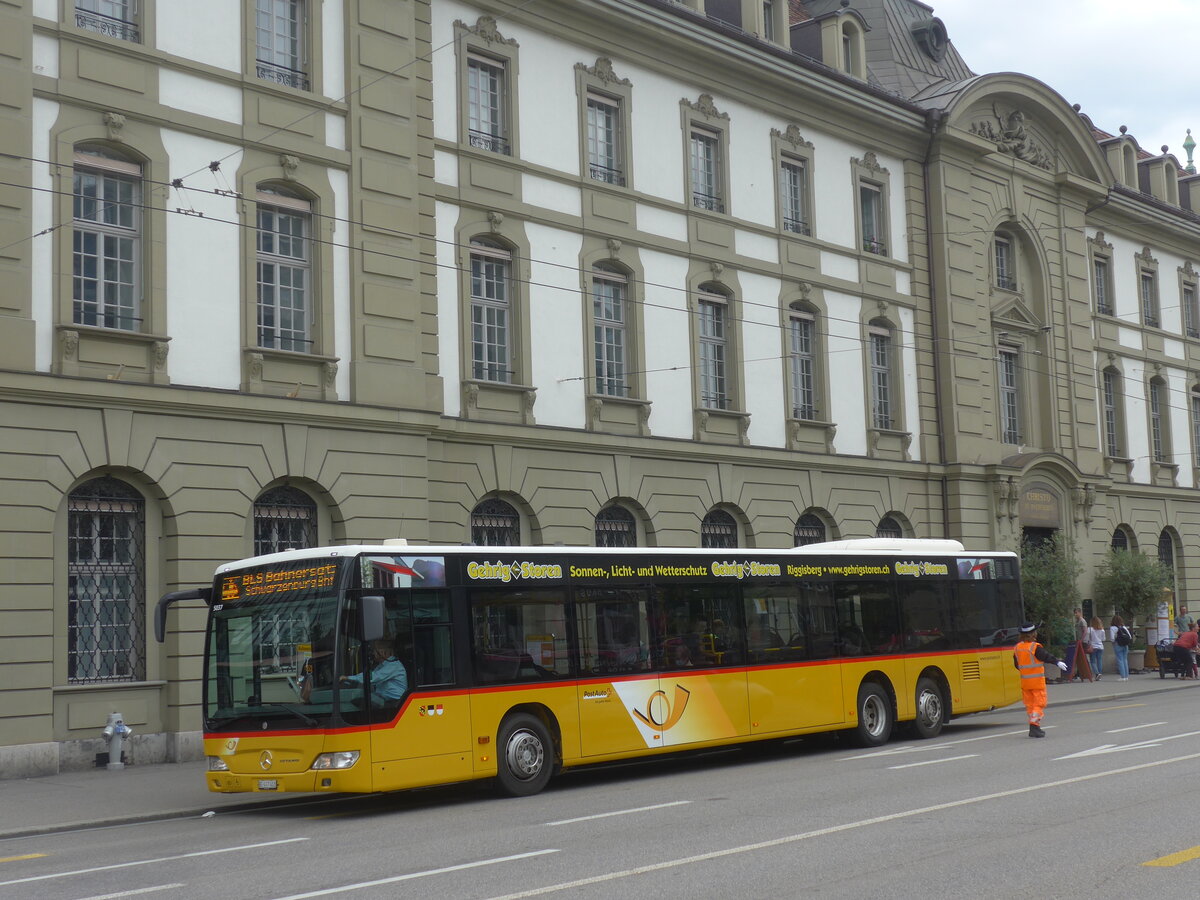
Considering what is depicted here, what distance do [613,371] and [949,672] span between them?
8.50m

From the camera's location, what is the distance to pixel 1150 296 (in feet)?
143

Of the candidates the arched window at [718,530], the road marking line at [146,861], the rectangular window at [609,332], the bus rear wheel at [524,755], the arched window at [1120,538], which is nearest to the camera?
the road marking line at [146,861]

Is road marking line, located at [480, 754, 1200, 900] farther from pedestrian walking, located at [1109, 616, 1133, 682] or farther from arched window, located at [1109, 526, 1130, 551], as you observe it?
arched window, located at [1109, 526, 1130, 551]

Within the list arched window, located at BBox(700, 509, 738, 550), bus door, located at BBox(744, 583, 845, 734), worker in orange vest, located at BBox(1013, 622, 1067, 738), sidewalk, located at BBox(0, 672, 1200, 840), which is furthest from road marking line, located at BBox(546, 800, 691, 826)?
arched window, located at BBox(700, 509, 738, 550)

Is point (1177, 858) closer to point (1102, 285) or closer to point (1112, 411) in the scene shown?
point (1112, 411)

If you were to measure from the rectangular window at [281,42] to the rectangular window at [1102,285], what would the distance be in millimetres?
Result: 25928

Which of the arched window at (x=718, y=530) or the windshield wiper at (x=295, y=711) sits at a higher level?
the arched window at (x=718, y=530)

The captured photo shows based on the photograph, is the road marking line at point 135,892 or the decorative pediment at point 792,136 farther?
the decorative pediment at point 792,136

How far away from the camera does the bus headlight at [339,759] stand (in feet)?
46.2

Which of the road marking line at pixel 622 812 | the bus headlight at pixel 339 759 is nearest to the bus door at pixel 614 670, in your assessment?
the road marking line at pixel 622 812

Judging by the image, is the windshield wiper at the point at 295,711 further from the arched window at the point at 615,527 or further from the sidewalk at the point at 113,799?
the arched window at the point at 615,527

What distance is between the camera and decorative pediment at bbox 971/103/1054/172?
119ft

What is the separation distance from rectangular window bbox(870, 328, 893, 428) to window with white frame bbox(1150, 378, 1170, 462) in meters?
13.3

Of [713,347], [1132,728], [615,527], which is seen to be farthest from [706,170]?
[1132,728]
